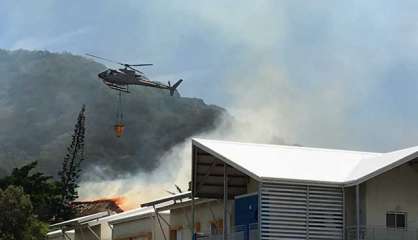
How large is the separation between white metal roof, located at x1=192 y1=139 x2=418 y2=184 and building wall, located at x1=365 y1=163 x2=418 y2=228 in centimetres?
86

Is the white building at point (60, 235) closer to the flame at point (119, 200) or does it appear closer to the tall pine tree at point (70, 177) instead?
the tall pine tree at point (70, 177)

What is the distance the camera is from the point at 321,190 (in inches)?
1550

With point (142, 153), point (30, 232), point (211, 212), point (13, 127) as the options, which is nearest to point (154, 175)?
point (142, 153)

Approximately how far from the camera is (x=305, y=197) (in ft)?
129

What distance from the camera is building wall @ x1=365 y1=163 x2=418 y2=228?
133 feet

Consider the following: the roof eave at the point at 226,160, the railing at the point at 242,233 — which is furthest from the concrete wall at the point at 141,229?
the roof eave at the point at 226,160

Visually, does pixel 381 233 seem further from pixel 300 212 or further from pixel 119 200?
pixel 119 200

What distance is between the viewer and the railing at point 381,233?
128 feet

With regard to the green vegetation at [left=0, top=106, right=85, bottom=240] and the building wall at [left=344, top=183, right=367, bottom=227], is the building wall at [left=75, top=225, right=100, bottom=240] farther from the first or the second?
the building wall at [left=344, top=183, right=367, bottom=227]

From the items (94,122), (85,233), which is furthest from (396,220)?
(94,122)

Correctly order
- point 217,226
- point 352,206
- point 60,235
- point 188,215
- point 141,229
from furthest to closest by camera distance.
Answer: point 60,235, point 141,229, point 188,215, point 217,226, point 352,206

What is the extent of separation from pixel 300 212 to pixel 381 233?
3.40 metres

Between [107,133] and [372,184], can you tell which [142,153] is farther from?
[372,184]

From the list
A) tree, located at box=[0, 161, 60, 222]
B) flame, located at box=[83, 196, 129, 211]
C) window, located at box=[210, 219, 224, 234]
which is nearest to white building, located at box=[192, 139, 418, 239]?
window, located at box=[210, 219, 224, 234]
